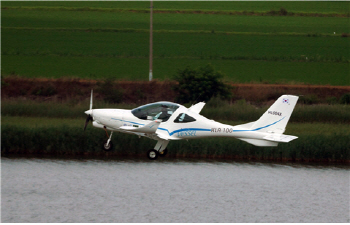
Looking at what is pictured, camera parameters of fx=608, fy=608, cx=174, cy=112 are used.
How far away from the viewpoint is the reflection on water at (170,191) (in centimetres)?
3556

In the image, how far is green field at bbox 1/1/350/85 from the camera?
198 feet

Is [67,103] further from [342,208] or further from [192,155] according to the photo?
[342,208]

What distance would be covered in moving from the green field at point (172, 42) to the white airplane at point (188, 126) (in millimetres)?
31769

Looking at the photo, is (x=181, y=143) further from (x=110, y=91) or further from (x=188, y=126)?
(x=188, y=126)

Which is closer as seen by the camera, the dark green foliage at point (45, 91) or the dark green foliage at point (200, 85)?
the dark green foliage at point (200, 85)

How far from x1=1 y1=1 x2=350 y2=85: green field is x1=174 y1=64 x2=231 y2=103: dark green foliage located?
16.4 ft

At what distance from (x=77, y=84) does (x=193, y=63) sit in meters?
13.8

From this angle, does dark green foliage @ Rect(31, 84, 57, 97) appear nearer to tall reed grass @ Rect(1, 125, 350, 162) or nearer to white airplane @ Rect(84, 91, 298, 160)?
tall reed grass @ Rect(1, 125, 350, 162)

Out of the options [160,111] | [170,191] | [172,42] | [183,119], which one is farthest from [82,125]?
[172,42]

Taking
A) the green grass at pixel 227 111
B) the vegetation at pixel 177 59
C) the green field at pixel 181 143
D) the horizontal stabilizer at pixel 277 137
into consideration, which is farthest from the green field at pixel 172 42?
the horizontal stabilizer at pixel 277 137

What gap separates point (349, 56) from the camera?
67.9 meters

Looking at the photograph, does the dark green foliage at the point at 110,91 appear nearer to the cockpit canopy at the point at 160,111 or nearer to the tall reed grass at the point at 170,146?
the tall reed grass at the point at 170,146

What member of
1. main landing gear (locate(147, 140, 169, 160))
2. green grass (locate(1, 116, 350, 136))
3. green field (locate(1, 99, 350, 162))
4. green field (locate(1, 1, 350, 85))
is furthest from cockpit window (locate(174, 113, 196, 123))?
green field (locate(1, 1, 350, 85))

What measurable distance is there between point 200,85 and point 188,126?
27174 millimetres
